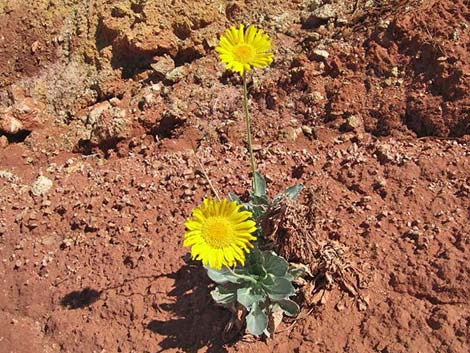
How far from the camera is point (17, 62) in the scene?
16.4 feet

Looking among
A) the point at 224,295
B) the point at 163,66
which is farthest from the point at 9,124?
the point at 224,295

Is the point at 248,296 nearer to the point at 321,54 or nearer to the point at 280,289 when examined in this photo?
the point at 280,289

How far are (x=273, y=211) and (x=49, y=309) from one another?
170 cm

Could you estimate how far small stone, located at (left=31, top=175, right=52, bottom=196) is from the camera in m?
4.23

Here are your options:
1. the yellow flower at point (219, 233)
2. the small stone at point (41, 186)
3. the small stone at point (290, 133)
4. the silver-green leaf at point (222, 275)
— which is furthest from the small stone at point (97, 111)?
the silver-green leaf at point (222, 275)

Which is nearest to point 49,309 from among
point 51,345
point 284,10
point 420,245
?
point 51,345

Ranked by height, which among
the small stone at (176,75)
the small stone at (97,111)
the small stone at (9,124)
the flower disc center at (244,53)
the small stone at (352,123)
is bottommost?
the small stone at (9,124)

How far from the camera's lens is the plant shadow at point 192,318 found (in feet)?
10.6

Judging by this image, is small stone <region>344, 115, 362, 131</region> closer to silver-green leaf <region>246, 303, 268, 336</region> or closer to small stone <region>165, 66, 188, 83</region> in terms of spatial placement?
small stone <region>165, 66, 188, 83</region>

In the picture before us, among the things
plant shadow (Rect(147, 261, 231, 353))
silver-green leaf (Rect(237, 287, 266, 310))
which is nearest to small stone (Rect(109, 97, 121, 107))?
plant shadow (Rect(147, 261, 231, 353))

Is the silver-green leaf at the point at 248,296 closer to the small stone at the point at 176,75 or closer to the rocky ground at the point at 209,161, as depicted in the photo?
the rocky ground at the point at 209,161

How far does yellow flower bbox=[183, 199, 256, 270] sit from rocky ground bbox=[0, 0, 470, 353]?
40cm

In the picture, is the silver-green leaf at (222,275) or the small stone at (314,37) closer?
the silver-green leaf at (222,275)

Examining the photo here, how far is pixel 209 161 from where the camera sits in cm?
404
